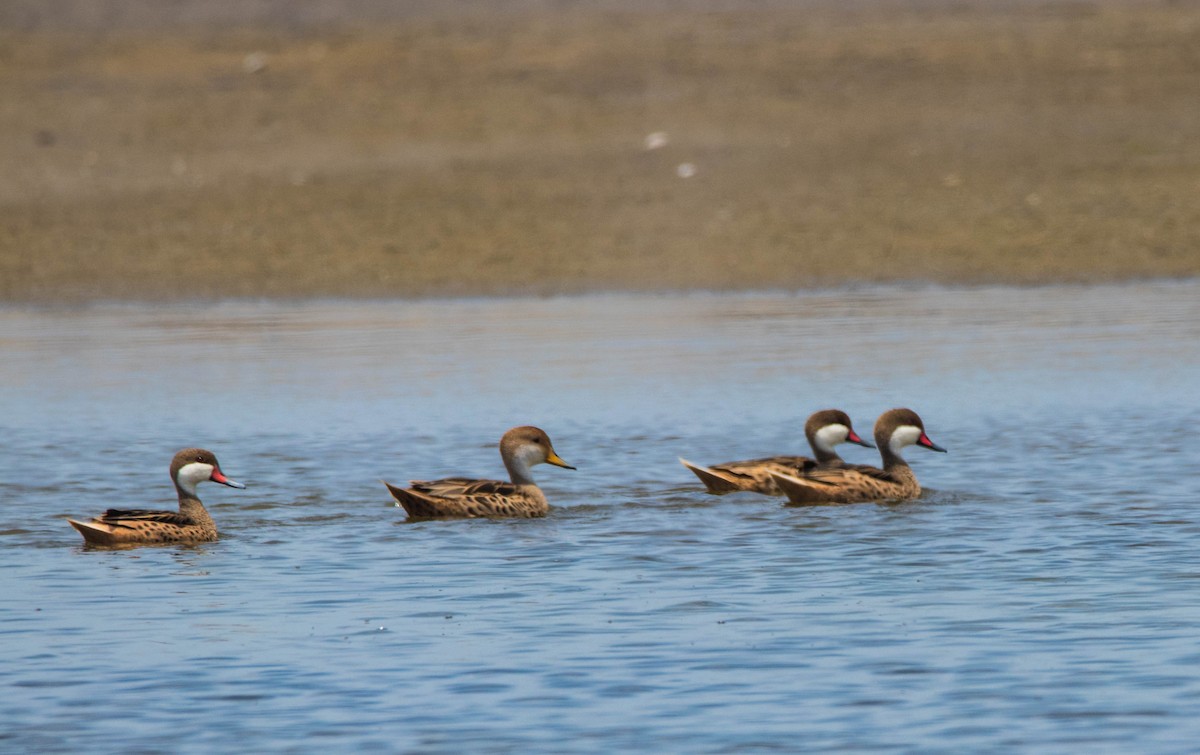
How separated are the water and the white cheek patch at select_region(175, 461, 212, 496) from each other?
1.14ft

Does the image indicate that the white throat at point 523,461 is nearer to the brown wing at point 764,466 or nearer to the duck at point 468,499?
the duck at point 468,499

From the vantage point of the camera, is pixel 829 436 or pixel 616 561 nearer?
pixel 616 561

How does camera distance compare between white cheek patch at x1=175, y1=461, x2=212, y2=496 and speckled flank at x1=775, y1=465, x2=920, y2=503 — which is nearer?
white cheek patch at x1=175, y1=461, x2=212, y2=496

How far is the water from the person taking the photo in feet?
24.7

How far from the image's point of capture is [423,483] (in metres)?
11.9

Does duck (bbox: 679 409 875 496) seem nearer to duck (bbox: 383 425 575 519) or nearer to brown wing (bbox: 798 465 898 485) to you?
brown wing (bbox: 798 465 898 485)

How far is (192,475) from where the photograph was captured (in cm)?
1192

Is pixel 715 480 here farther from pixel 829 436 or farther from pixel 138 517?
pixel 138 517

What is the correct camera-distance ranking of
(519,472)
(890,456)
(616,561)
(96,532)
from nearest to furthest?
1. (616,561)
2. (96,532)
3. (519,472)
4. (890,456)

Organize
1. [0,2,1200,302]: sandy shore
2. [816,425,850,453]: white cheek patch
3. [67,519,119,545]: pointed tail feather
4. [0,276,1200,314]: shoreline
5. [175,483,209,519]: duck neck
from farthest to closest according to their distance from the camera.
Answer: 1. [0,2,1200,302]: sandy shore
2. [0,276,1200,314]: shoreline
3. [816,425,850,453]: white cheek patch
4. [175,483,209,519]: duck neck
5. [67,519,119,545]: pointed tail feather

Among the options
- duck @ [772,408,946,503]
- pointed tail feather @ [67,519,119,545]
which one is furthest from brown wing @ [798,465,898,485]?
pointed tail feather @ [67,519,119,545]

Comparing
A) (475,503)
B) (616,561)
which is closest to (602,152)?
(475,503)

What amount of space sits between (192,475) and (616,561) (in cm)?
276

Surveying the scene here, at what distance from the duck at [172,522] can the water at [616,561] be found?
0.12 metres
